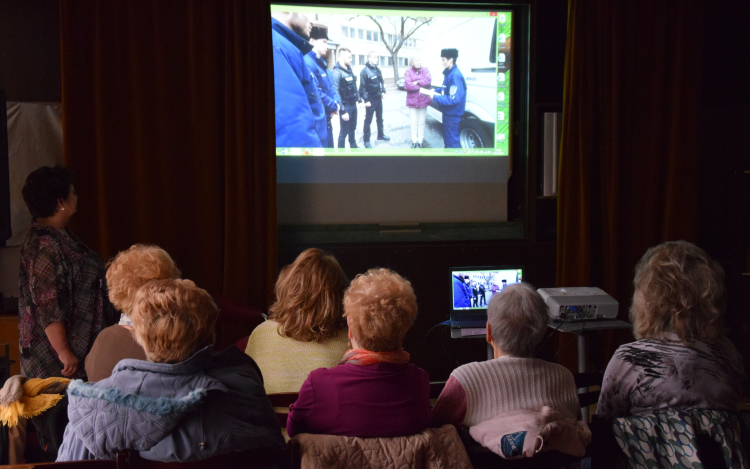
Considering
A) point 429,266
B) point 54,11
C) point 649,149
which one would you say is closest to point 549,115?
point 649,149

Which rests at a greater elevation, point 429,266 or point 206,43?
point 206,43

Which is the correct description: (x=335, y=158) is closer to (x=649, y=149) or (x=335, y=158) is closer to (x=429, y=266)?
(x=429, y=266)

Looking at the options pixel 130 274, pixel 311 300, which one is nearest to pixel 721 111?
pixel 311 300

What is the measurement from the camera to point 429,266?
3.23 meters

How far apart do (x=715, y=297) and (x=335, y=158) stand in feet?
7.22

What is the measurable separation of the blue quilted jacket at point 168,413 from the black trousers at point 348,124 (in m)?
2.18

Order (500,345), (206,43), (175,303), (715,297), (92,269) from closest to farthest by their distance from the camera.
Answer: (175,303), (500,345), (715,297), (92,269), (206,43)

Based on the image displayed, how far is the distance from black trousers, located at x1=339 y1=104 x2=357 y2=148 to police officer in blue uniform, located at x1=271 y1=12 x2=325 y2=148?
0.13m

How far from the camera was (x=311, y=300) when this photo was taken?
1.70 meters

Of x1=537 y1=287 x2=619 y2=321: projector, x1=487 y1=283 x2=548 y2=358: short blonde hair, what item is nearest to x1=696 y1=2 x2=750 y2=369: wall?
x1=537 y1=287 x2=619 y2=321: projector

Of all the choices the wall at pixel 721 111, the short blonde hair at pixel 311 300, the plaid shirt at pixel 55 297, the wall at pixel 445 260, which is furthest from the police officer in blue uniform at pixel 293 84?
the wall at pixel 721 111

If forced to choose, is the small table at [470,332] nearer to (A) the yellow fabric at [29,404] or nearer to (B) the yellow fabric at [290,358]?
(B) the yellow fabric at [290,358]

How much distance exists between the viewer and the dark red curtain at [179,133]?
9.43 feet

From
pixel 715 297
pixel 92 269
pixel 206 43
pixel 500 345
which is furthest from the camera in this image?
pixel 206 43
